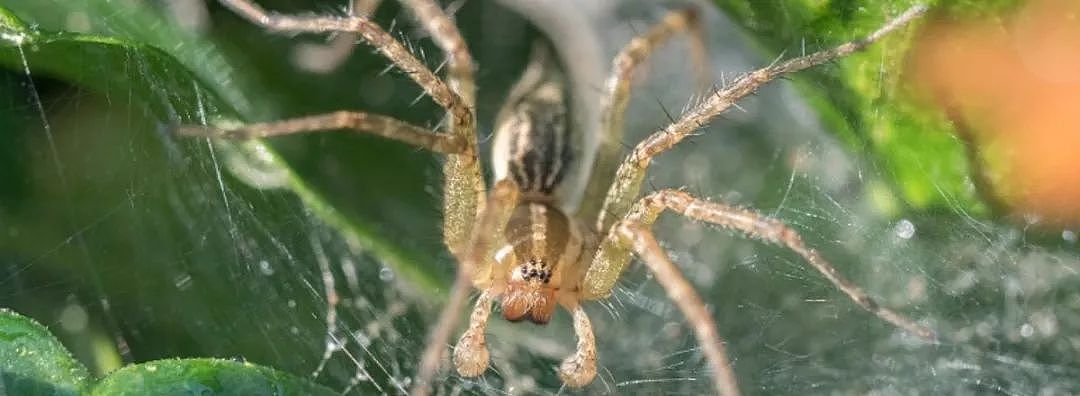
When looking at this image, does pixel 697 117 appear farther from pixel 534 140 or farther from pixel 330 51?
pixel 330 51

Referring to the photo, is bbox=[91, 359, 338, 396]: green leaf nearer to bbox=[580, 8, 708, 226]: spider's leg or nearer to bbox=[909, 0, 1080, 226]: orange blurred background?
bbox=[580, 8, 708, 226]: spider's leg

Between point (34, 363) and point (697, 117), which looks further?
point (697, 117)

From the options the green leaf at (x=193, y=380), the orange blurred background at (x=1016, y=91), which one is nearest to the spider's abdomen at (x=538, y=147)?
the orange blurred background at (x=1016, y=91)

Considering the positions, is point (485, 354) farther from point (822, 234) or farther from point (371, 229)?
point (822, 234)

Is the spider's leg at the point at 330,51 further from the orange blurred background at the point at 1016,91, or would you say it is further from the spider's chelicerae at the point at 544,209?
the orange blurred background at the point at 1016,91

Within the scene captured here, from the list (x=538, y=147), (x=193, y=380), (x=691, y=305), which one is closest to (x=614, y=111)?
(x=538, y=147)
